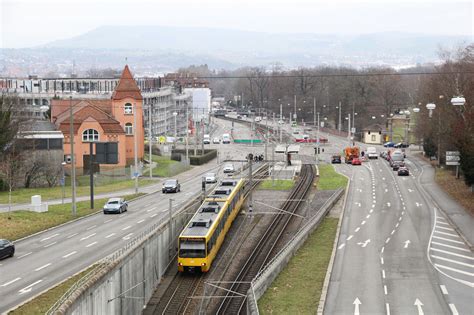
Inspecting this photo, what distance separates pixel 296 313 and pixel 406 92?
6240 inches

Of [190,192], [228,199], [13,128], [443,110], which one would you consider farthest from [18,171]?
[443,110]

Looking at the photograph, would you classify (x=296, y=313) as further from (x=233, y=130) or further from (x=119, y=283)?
(x=233, y=130)

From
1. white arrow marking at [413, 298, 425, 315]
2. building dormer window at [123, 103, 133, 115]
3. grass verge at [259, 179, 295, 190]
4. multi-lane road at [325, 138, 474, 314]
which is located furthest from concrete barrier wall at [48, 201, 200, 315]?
building dormer window at [123, 103, 133, 115]

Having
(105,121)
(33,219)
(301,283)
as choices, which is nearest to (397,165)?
(105,121)

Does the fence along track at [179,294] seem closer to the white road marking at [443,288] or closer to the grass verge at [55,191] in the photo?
the white road marking at [443,288]

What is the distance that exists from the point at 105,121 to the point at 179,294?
5182 cm

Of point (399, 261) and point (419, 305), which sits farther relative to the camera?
point (399, 261)

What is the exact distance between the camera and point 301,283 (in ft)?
115

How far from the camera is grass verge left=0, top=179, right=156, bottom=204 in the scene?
194ft

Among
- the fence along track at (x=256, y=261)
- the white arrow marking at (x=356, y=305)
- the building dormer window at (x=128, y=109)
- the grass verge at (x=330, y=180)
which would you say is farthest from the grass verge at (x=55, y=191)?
the white arrow marking at (x=356, y=305)

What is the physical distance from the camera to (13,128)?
65.1 meters

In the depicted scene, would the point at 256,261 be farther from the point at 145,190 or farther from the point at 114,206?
the point at 145,190

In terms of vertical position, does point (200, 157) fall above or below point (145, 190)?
above

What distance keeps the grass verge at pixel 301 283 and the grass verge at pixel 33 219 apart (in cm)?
1691
